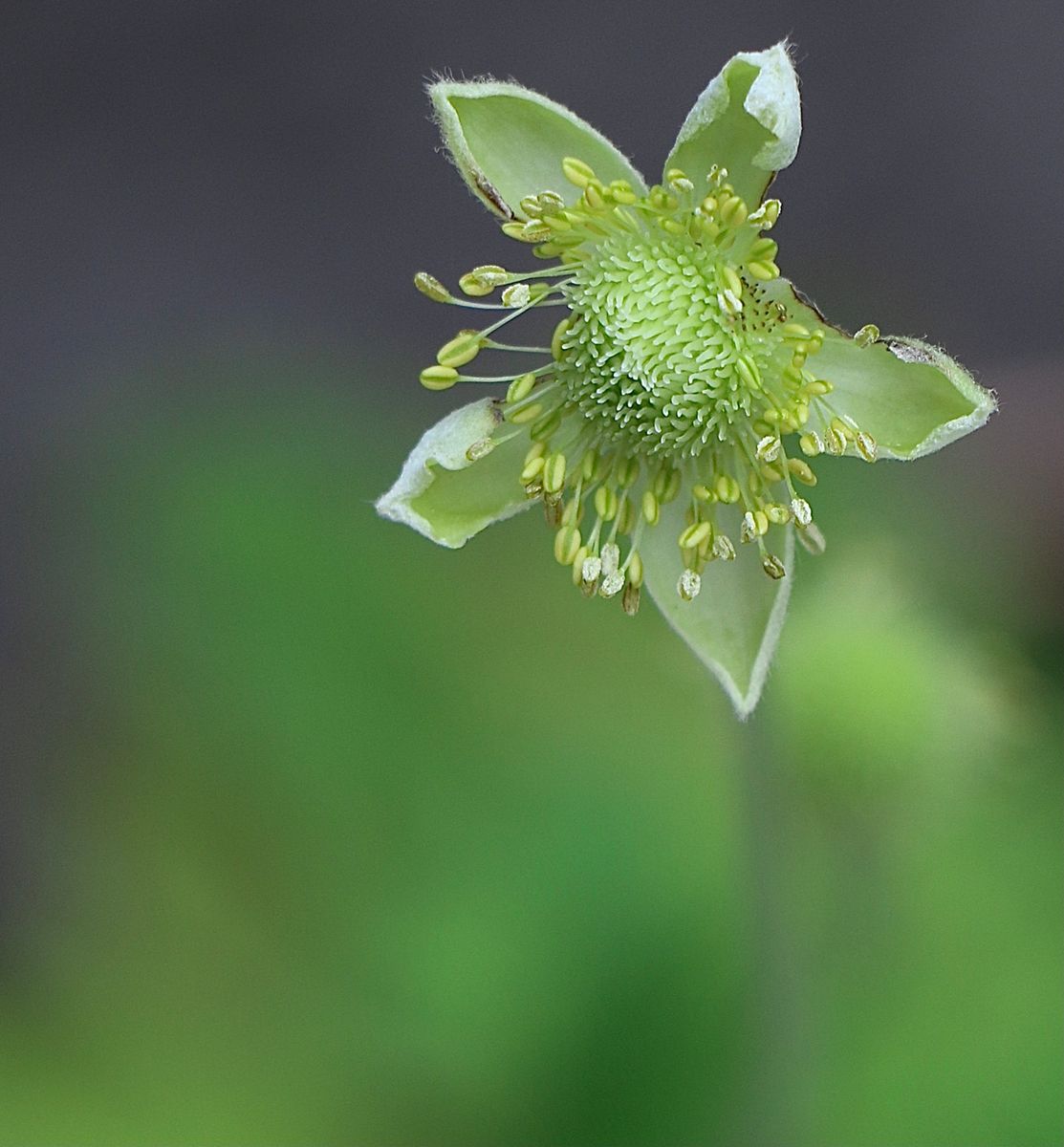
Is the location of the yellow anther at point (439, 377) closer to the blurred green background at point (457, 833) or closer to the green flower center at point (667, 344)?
→ the green flower center at point (667, 344)

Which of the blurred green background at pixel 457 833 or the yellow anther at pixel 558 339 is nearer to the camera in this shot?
the yellow anther at pixel 558 339

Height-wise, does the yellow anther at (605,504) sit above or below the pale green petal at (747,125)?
below

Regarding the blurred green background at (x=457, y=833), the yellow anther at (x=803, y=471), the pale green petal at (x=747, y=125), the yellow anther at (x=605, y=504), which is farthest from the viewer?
the blurred green background at (x=457, y=833)

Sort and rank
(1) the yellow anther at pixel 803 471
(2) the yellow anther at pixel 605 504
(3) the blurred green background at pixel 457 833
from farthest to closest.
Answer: (3) the blurred green background at pixel 457 833
(2) the yellow anther at pixel 605 504
(1) the yellow anther at pixel 803 471

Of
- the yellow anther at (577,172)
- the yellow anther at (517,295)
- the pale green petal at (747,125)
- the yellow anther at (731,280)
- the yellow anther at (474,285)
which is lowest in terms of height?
the yellow anther at (474,285)

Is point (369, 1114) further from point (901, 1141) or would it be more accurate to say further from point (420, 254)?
point (420, 254)

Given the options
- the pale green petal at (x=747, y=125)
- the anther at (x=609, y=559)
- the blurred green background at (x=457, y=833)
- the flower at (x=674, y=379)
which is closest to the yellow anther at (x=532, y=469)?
the flower at (x=674, y=379)

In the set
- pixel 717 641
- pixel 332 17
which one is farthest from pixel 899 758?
pixel 332 17
